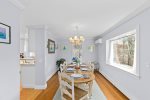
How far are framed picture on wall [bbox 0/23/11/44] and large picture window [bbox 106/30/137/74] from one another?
301cm

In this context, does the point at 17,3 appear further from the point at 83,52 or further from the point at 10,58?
the point at 83,52

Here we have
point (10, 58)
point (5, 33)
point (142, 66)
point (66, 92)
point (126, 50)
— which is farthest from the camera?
point (126, 50)

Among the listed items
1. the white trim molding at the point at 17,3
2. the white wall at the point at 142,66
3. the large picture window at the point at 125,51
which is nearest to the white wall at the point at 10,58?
the white trim molding at the point at 17,3

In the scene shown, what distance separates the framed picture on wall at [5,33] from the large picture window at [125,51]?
3.01 meters

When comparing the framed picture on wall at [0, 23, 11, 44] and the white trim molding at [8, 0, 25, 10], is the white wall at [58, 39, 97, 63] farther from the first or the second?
the framed picture on wall at [0, 23, 11, 44]

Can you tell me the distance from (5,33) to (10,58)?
465mm

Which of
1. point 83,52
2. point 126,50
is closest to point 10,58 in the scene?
point 126,50

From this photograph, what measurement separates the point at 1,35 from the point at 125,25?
3.17 metres

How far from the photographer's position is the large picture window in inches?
137

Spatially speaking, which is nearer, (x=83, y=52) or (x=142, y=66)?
(x=142, y=66)

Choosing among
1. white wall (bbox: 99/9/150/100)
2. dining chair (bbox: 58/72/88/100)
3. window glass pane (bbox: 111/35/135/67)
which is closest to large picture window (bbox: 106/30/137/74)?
window glass pane (bbox: 111/35/135/67)

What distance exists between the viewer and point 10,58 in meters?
2.14

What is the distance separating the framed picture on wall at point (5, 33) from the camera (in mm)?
1909

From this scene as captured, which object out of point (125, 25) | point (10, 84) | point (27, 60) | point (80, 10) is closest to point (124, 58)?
point (125, 25)
